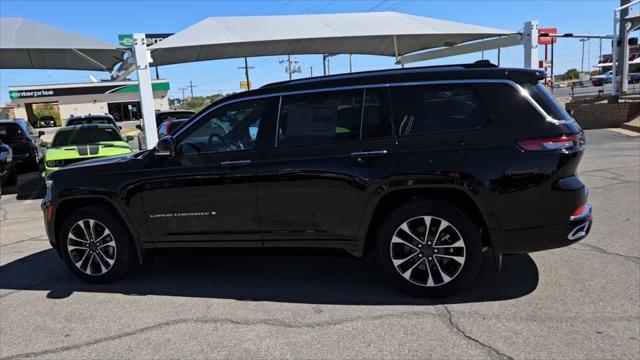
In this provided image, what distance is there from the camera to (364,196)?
4105 mm

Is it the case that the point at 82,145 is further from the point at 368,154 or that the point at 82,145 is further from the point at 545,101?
the point at 545,101

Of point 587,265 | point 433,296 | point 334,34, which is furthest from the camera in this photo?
point 334,34

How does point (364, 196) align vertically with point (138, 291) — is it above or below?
above

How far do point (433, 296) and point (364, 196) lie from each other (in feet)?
3.35

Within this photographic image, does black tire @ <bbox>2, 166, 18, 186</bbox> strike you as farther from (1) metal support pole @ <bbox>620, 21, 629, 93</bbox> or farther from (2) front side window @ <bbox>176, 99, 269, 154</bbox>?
(1) metal support pole @ <bbox>620, 21, 629, 93</bbox>

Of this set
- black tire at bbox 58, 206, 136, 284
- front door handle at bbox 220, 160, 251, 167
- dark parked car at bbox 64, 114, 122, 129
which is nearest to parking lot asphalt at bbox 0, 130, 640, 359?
black tire at bbox 58, 206, 136, 284

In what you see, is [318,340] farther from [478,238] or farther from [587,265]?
[587,265]

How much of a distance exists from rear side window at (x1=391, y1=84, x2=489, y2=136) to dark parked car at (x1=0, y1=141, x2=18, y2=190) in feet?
35.1

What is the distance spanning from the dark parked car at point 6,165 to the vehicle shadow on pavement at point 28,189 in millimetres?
275

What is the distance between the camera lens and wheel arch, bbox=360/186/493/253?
401cm

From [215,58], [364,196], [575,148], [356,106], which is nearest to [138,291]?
[364,196]

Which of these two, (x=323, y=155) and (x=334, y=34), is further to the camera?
(x=334, y=34)

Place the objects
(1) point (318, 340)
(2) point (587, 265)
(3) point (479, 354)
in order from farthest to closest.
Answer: (2) point (587, 265) → (1) point (318, 340) → (3) point (479, 354)

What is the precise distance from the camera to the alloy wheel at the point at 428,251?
4035mm
